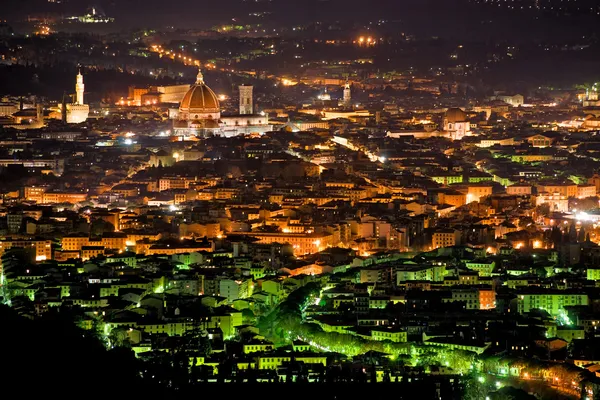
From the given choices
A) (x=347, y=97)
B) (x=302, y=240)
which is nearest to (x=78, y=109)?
(x=347, y=97)

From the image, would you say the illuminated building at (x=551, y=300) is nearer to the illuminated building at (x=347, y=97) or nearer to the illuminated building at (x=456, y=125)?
the illuminated building at (x=456, y=125)

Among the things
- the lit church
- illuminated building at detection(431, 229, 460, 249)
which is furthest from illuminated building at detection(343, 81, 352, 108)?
illuminated building at detection(431, 229, 460, 249)

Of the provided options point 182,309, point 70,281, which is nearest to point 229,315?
point 182,309

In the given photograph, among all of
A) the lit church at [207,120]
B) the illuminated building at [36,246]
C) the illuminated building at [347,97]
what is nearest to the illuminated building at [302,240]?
the illuminated building at [36,246]

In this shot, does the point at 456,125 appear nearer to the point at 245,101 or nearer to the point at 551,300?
the point at 245,101

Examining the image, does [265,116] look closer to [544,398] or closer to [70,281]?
[70,281]
